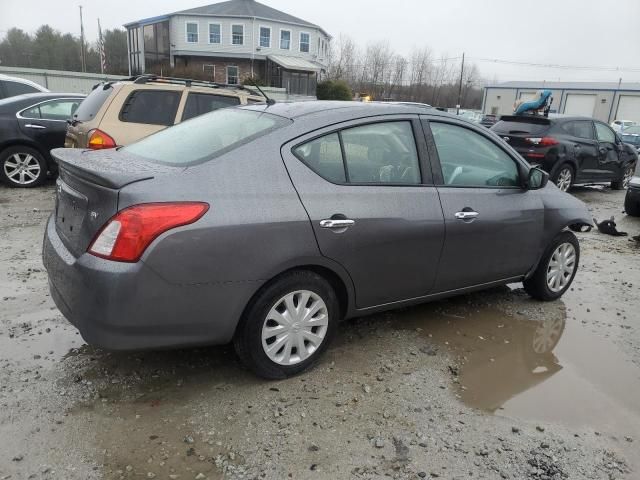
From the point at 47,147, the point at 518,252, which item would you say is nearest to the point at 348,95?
the point at 47,147

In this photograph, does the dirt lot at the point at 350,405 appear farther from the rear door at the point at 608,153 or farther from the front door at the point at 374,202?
the rear door at the point at 608,153

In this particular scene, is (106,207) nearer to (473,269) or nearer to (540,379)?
(473,269)

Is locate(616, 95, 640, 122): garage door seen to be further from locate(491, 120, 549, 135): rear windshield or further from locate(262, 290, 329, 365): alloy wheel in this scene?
locate(262, 290, 329, 365): alloy wheel

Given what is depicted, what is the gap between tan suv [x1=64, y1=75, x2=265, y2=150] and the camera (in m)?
6.64

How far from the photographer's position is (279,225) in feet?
9.37

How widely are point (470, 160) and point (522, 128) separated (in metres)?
7.71

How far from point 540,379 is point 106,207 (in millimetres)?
2911

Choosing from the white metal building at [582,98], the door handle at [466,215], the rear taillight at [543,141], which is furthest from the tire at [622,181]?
the white metal building at [582,98]

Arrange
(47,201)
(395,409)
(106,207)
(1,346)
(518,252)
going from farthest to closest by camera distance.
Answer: (47,201) < (518,252) < (1,346) < (395,409) < (106,207)

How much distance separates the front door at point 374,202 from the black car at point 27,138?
6995 mm

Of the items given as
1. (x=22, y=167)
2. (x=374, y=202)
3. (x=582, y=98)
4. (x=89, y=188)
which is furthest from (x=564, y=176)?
(x=582, y=98)

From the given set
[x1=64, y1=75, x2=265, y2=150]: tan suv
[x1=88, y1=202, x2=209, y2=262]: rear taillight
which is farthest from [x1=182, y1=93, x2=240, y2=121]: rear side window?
[x1=88, y1=202, x2=209, y2=262]: rear taillight

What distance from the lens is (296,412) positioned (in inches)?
115

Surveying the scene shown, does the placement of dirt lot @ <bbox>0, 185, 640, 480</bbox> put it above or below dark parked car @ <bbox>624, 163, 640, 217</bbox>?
below
